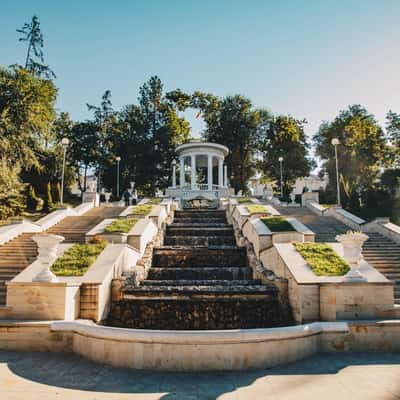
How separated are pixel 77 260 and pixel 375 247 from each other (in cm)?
1027

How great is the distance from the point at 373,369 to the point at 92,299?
18.2 ft

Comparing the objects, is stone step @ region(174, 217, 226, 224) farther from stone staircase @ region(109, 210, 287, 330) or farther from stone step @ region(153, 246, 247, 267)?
stone staircase @ region(109, 210, 287, 330)

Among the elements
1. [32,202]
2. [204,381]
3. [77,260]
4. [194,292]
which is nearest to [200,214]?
[194,292]

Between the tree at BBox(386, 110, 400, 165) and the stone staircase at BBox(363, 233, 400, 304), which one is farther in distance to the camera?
the tree at BBox(386, 110, 400, 165)

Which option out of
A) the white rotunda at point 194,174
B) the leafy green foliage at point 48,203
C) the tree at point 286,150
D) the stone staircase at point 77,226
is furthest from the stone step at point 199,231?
the tree at point 286,150

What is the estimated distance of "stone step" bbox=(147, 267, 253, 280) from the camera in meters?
11.2

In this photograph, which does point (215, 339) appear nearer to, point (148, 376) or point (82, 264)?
point (148, 376)

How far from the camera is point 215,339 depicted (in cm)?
570

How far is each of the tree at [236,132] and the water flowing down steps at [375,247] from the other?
2810 cm

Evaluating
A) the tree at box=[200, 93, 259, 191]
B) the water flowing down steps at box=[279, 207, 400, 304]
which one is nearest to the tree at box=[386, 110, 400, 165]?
the tree at box=[200, 93, 259, 191]

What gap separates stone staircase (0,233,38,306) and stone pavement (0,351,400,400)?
13.9 feet

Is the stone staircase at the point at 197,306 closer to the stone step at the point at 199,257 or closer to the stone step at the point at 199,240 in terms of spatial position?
the stone step at the point at 199,257

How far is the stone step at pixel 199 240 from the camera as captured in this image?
572 inches

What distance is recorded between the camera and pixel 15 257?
39.6 ft
